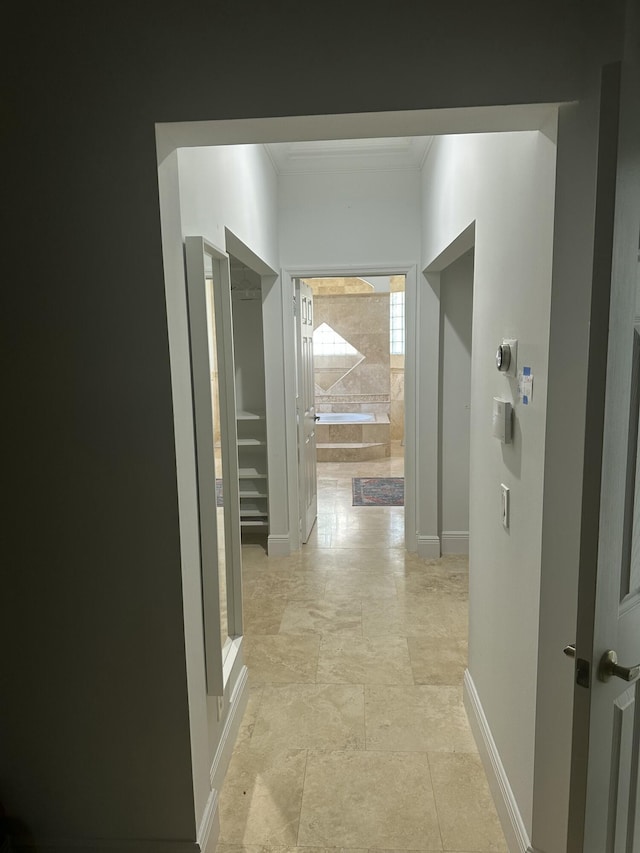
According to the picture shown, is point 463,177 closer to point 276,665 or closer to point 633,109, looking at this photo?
point 633,109

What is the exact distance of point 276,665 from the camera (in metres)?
3.01

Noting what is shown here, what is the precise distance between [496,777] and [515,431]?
4.17 ft

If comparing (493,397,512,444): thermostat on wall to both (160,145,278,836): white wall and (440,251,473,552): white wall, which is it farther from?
(440,251,473,552): white wall

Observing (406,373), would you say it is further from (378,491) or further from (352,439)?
(352,439)

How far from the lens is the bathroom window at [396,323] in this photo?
31.2 ft

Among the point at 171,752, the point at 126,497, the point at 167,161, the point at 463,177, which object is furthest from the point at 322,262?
the point at 171,752

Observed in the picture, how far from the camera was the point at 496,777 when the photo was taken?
2074 mm

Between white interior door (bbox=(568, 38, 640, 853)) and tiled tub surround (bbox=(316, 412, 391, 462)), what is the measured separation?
7.16 metres

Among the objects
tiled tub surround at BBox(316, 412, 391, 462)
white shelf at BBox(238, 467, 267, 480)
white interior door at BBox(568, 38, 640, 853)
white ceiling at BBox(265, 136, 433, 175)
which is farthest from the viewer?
tiled tub surround at BBox(316, 412, 391, 462)

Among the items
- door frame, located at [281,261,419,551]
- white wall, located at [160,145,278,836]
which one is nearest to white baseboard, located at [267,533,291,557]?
door frame, located at [281,261,419,551]

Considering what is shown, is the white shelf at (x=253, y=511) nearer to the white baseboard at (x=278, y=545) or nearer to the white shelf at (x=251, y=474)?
the white shelf at (x=251, y=474)

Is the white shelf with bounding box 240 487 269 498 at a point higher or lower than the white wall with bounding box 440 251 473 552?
lower

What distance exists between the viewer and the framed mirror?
1.85 meters

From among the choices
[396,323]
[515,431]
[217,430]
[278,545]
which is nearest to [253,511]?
[278,545]
